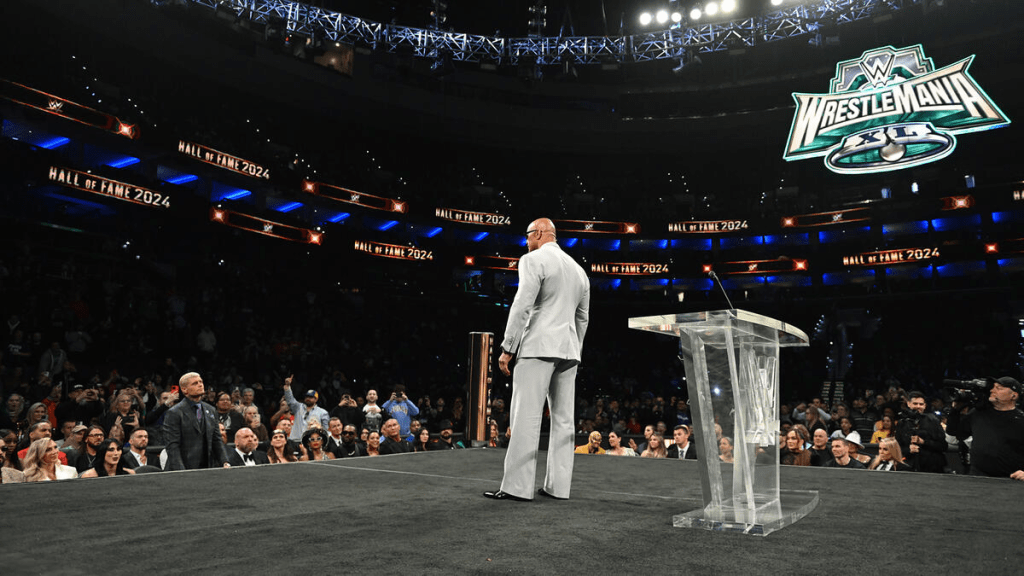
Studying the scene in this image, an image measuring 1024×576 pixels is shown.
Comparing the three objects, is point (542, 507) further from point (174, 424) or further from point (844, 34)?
point (844, 34)

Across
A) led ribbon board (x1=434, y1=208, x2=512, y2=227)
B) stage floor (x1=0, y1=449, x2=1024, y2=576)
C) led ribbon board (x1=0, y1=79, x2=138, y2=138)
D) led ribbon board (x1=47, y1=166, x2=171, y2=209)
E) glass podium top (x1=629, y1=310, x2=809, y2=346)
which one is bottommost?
stage floor (x1=0, y1=449, x2=1024, y2=576)

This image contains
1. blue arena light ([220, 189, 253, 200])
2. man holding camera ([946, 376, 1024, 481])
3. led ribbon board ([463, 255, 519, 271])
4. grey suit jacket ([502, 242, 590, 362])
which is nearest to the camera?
grey suit jacket ([502, 242, 590, 362])

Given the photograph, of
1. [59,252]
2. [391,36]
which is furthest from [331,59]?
[59,252]

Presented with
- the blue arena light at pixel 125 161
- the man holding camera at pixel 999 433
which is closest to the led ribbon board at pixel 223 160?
the blue arena light at pixel 125 161

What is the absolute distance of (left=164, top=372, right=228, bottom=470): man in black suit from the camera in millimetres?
5344

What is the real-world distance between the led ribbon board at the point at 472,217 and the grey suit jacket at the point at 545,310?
81.6ft

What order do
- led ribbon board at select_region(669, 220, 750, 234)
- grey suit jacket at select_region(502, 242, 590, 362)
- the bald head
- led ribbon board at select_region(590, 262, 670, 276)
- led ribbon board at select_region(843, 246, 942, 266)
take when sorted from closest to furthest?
grey suit jacket at select_region(502, 242, 590, 362), the bald head, led ribbon board at select_region(843, 246, 942, 266), led ribbon board at select_region(669, 220, 750, 234), led ribbon board at select_region(590, 262, 670, 276)

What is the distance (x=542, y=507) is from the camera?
2.87m

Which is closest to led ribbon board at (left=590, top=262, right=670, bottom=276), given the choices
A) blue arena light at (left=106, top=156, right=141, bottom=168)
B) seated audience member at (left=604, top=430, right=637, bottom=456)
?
blue arena light at (left=106, top=156, right=141, bottom=168)

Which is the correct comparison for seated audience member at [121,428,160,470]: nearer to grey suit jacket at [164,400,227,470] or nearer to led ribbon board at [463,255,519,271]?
grey suit jacket at [164,400,227,470]

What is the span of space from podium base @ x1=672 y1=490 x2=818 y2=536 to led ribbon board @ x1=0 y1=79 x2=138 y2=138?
18747 millimetres

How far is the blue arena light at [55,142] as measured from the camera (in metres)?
18.3

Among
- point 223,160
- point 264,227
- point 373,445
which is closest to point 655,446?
point 373,445

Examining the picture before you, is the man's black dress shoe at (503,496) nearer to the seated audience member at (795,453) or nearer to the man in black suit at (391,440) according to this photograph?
the seated audience member at (795,453)
